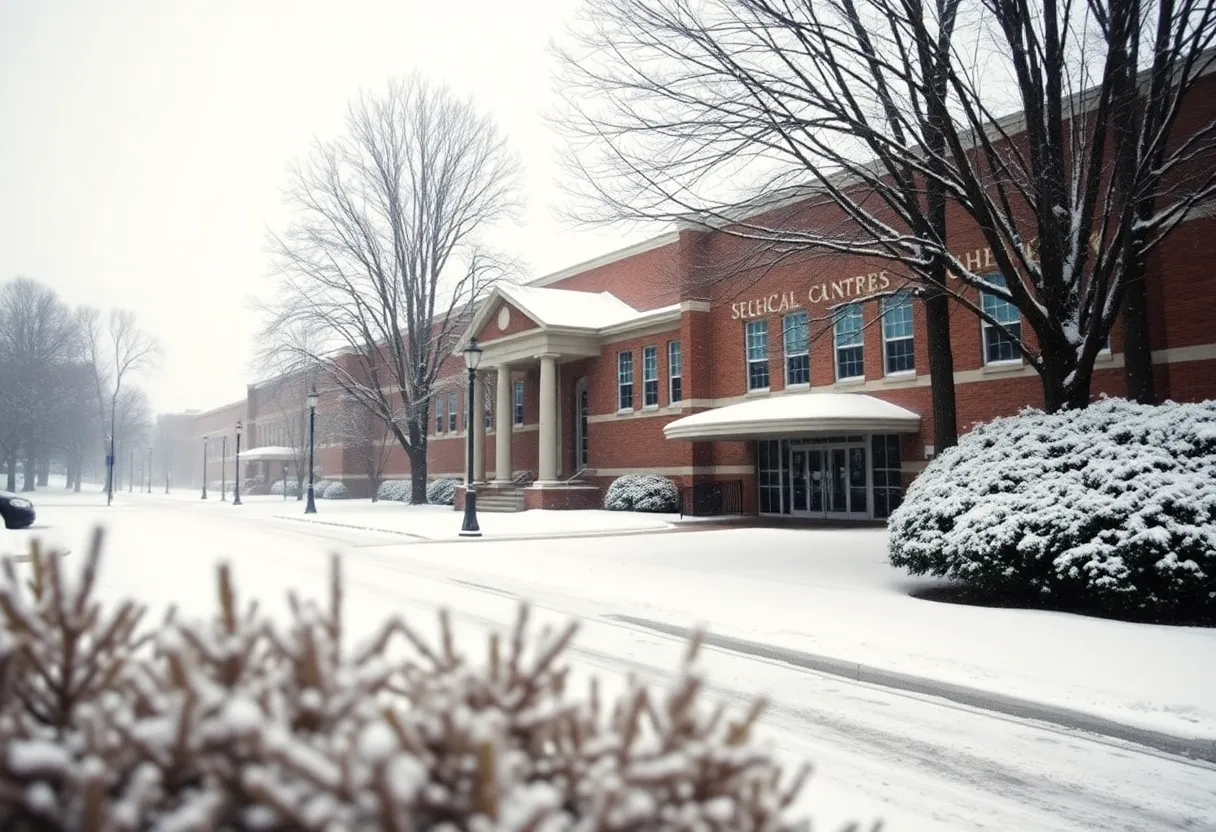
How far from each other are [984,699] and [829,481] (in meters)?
20.3

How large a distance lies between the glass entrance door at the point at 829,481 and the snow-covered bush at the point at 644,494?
13.9 ft

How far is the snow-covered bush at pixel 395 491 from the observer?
46531 millimetres

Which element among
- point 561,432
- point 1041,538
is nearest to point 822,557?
point 1041,538

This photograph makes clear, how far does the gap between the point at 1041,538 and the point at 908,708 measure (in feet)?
14.2

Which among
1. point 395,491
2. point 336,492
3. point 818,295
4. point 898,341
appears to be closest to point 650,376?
point 818,295

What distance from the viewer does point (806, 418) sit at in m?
23.3

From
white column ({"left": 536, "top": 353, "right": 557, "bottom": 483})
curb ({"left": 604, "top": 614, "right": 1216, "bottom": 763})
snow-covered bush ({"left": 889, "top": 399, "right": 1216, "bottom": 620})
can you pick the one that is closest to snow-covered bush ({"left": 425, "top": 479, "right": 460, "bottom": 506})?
white column ({"left": 536, "top": 353, "right": 557, "bottom": 483})

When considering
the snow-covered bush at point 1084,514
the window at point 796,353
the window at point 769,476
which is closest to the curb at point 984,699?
the snow-covered bush at point 1084,514

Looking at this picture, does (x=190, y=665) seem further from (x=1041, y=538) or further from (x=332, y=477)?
(x=332, y=477)

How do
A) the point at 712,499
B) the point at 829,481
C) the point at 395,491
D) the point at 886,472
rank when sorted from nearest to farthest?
the point at 886,472
the point at 829,481
the point at 712,499
the point at 395,491

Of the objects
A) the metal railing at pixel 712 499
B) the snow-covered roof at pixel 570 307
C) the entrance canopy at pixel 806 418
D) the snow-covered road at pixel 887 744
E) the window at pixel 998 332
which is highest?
the snow-covered roof at pixel 570 307

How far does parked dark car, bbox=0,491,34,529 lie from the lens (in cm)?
2375

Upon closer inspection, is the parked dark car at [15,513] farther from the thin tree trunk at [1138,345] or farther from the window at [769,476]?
the thin tree trunk at [1138,345]

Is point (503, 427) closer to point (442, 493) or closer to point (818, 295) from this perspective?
point (442, 493)
